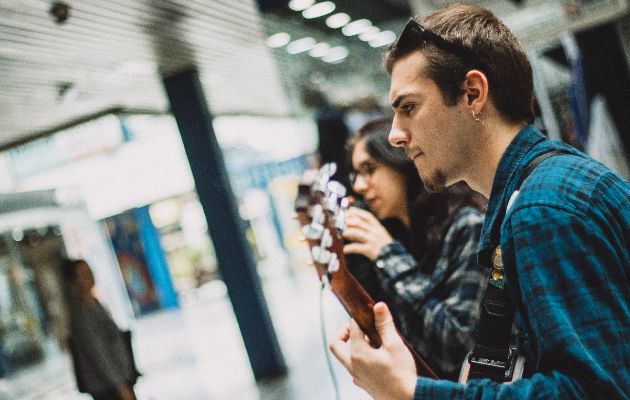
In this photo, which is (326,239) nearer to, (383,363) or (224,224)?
(383,363)

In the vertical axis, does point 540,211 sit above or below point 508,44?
below

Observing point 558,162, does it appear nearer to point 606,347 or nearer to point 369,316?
point 606,347

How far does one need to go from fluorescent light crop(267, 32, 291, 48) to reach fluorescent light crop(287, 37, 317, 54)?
0.13 metres

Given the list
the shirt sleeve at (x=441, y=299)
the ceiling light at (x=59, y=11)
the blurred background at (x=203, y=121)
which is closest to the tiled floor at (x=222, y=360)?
the blurred background at (x=203, y=121)

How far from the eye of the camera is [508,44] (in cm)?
100

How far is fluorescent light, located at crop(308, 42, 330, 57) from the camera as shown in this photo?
19.3 feet

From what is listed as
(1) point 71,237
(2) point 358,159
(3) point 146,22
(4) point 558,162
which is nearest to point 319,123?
(2) point 358,159

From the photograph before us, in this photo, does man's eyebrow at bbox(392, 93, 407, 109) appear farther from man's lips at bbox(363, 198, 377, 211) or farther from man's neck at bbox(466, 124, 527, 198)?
man's lips at bbox(363, 198, 377, 211)

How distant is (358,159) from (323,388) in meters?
3.25

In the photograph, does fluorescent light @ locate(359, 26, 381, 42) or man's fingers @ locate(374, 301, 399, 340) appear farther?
fluorescent light @ locate(359, 26, 381, 42)

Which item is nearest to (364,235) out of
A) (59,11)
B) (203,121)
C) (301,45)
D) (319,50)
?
(59,11)

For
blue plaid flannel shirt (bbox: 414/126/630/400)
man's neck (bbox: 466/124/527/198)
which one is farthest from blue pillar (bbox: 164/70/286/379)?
blue plaid flannel shirt (bbox: 414/126/630/400)

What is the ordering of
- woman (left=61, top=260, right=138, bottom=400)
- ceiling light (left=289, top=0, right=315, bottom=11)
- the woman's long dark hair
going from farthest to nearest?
1. ceiling light (left=289, top=0, right=315, bottom=11)
2. woman (left=61, top=260, right=138, bottom=400)
3. the woman's long dark hair

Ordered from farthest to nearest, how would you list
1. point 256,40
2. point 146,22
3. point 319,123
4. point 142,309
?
point 142,309
point 256,40
point 146,22
point 319,123
